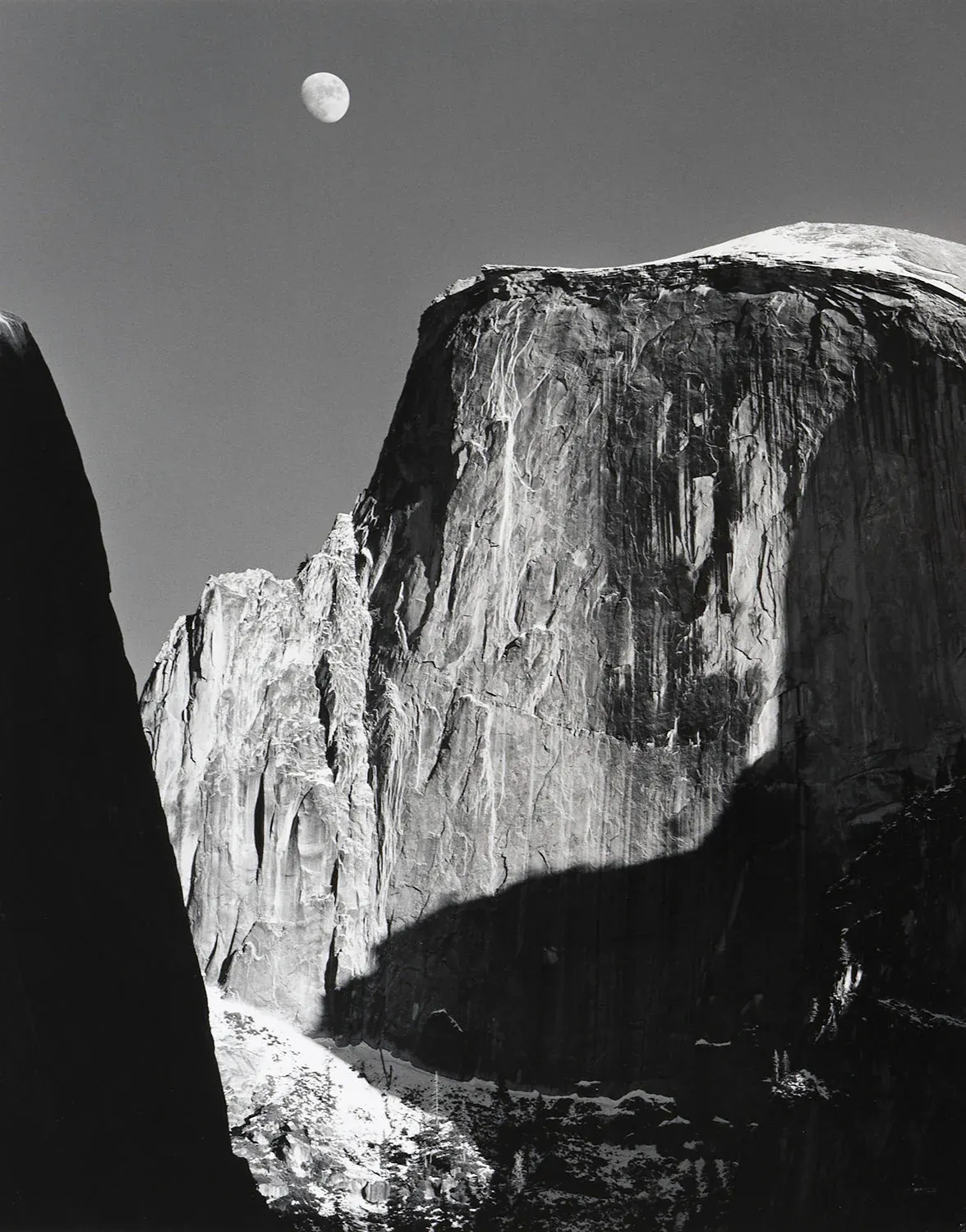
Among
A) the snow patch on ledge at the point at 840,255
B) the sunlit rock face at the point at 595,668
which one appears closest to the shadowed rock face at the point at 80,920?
the sunlit rock face at the point at 595,668

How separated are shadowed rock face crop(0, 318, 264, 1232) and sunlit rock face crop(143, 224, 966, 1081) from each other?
39181 millimetres

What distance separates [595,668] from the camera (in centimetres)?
6078

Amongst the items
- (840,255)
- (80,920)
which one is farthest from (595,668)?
(80,920)

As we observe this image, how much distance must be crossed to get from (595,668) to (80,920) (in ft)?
148

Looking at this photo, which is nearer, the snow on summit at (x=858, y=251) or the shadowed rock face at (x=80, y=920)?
the shadowed rock face at (x=80, y=920)

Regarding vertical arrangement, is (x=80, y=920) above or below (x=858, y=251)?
below

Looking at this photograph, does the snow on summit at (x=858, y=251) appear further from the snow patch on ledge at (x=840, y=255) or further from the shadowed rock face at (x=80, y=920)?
the shadowed rock face at (x=80, y=920)

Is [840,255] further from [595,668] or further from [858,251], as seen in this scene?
[595,668]

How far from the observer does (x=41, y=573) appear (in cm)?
1733

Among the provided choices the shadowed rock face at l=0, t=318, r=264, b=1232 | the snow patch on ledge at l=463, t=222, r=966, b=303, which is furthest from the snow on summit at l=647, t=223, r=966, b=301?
the shadowed rock face at l=0, t=318, r=264, b=1232

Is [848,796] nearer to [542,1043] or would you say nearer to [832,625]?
[832,625]

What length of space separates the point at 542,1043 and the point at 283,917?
429 inches

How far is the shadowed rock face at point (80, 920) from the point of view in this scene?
15531 mm

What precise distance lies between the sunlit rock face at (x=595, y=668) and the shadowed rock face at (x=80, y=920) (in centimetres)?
3918
